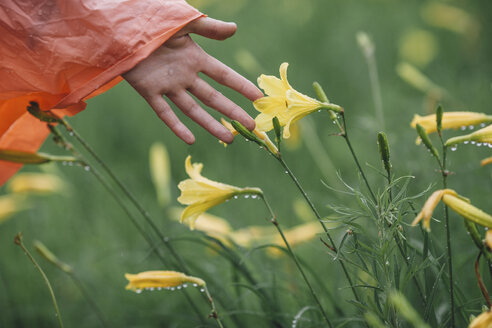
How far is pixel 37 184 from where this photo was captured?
2.34 meters

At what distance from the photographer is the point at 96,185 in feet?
9.68

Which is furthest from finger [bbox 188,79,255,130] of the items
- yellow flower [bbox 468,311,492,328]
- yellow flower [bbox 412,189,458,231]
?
yellow flower [bbox 468,311,492,328]

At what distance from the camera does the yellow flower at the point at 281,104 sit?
1114 mm

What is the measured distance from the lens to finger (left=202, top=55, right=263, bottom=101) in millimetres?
1211

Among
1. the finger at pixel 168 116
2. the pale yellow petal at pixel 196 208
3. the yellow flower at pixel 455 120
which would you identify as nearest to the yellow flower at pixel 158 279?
the pale yellow petal at pixel 196 208

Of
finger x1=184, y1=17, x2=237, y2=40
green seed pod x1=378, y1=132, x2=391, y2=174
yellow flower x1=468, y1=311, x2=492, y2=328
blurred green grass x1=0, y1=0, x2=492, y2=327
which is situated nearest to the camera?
yellow flower x1=468, y1=311, x2=492, y2=328

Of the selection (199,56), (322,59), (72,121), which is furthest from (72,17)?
(322,59)

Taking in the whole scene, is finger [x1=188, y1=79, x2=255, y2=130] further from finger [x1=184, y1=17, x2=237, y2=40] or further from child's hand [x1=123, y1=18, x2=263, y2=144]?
finger [x1=184, y1=17, x2=237, y2=40]

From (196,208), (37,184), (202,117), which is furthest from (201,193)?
(37,184)

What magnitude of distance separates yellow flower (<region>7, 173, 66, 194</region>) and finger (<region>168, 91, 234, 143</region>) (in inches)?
52.3

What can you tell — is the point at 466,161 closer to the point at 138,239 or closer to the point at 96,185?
the point at 138,239

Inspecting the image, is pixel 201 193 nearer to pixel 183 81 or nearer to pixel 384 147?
pixel 183 81

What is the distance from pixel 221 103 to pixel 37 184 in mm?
1477

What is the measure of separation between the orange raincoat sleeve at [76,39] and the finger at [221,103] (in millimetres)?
140
